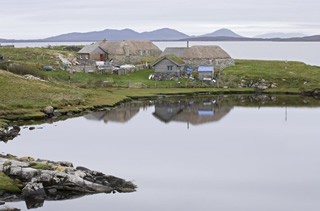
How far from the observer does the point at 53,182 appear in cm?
3538

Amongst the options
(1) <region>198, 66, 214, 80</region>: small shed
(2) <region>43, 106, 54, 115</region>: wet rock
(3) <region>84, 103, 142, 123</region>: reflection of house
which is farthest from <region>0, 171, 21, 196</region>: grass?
(1) <region>198, 66, 214, 80</region>: small shed

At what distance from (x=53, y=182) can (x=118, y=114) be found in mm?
32994

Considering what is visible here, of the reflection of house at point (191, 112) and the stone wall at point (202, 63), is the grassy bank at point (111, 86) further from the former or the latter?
the reflection of house at point (191, 112)

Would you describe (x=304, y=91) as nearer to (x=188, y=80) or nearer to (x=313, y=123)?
(x=188, y=80)

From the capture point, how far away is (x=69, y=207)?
3288 cm

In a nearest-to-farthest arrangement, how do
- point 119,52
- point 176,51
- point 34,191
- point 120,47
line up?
point 34,191 → point 176,51 → point 119,52 → point 120,47

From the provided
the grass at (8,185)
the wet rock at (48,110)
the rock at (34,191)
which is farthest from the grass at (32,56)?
the rock at (34,191)

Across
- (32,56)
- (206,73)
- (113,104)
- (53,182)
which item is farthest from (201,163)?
(32,56)

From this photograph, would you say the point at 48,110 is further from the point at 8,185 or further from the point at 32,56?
the point at 32,56

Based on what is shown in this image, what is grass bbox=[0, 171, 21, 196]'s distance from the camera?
3400 centimetres

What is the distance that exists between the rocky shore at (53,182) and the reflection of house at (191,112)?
2902cm

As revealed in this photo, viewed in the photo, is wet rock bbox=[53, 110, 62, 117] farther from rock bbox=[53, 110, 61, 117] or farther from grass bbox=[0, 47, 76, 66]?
grass bbox=[0, 47, 76, 66]

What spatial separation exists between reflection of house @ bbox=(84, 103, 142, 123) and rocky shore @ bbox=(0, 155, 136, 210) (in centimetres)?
2684

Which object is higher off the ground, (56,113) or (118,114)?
(56,113)
